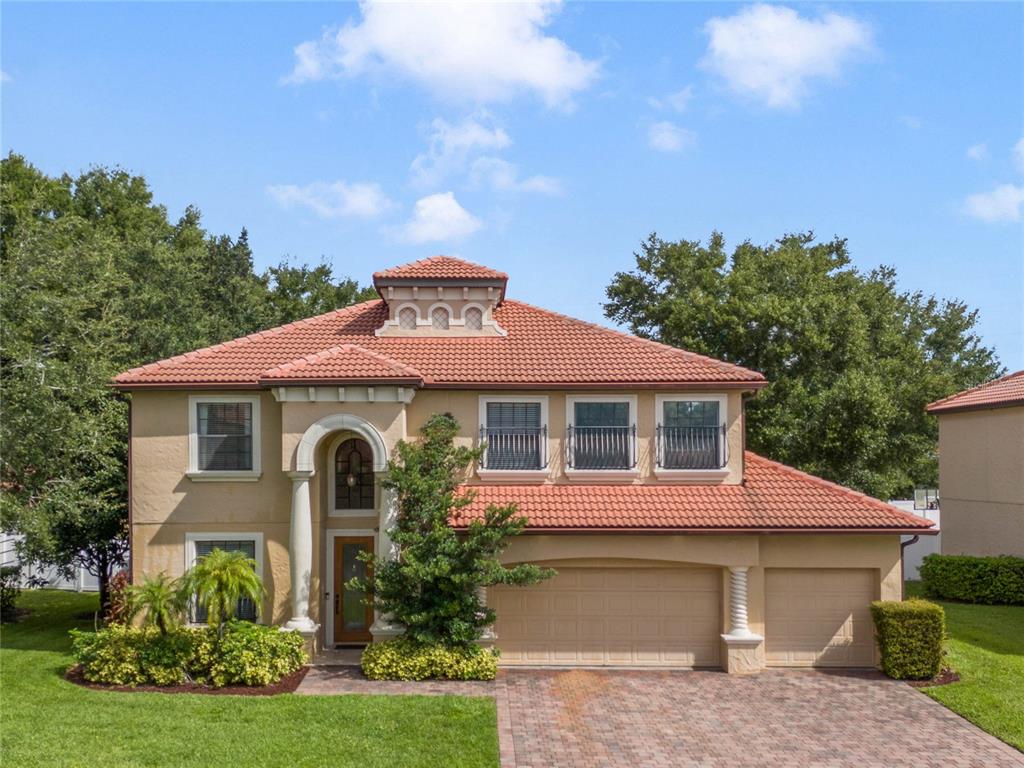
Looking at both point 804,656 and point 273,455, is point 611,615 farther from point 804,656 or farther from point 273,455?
point 273,455

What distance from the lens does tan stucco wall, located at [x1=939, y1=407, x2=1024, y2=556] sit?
24.6 metres

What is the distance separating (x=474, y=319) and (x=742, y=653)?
922cm

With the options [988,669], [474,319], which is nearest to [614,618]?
[988,669]

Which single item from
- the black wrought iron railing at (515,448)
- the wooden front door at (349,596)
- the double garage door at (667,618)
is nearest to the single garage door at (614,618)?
the double garage door at (667,618)

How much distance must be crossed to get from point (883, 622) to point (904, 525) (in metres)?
1.89

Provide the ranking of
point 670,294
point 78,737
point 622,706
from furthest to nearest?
point 670,294 < point 622,706 < point 78,737

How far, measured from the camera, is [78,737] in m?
12.0

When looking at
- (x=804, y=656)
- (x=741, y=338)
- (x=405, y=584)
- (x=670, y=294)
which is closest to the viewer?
(x=405, y=584)

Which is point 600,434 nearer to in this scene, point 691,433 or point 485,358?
point 691,433

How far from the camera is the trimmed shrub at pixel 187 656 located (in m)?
14.8

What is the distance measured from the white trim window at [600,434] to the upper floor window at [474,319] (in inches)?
121

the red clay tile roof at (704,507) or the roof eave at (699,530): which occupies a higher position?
the red clay tile roof at (704,507)

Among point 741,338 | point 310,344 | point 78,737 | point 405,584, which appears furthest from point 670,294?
point 78,737

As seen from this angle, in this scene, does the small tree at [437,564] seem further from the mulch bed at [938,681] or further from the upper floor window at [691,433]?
the mulch bed at [938,681]
